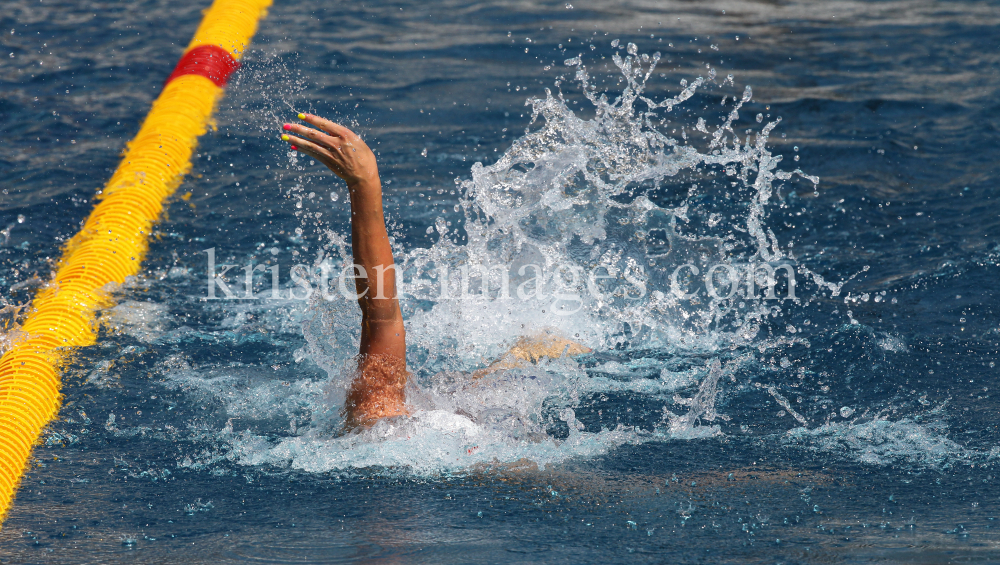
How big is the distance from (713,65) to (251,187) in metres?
3.65

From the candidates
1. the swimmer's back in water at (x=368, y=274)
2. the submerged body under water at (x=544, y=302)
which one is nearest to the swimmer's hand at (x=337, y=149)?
the swimmer's back in water at (x=368, y=274)

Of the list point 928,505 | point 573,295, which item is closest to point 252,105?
point 573,295

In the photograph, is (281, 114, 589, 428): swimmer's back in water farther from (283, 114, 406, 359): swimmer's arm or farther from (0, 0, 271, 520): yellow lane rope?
(0, 0, 271, 520): yellow lane rope

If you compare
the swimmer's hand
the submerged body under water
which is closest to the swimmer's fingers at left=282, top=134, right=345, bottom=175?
the swimmer's hand

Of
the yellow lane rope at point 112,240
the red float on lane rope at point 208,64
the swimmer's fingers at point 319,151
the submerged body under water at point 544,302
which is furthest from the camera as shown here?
the red float on lane rope at point 208,64

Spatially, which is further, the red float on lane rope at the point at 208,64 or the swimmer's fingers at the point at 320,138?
the red float on lane rope at the point at 208,64

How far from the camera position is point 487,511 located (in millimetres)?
2703

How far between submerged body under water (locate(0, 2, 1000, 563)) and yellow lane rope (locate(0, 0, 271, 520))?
97 millimetres

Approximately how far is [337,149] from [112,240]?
2571 millimetres

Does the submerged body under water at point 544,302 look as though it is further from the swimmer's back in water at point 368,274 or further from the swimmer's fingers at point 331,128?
the swimmer's fingers at point 331,128

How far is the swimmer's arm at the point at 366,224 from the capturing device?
2.59m

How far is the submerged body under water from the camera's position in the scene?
→ 105 inches

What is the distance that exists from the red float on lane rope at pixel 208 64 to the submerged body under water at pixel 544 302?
0.16 m

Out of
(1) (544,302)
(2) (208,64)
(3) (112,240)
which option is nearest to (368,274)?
(1) (544,302)
